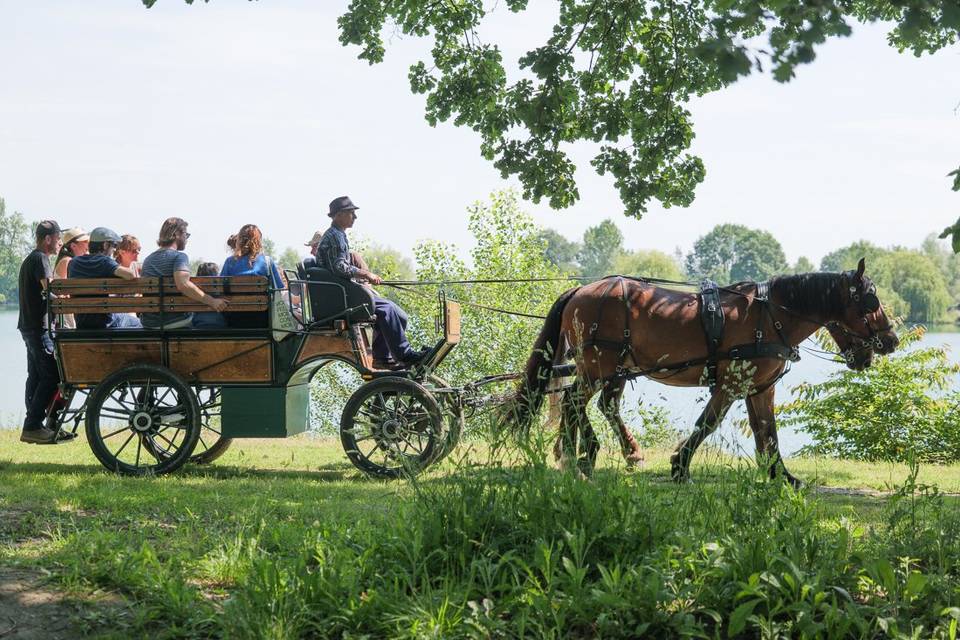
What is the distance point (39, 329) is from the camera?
29.9 feet

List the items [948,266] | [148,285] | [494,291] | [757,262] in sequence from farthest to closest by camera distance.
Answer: [757,262] → [948,266] → [494,291] → [148,285]

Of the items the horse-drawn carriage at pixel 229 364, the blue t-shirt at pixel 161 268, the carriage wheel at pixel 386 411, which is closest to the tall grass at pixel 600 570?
the carriage wheel at pixel 386 411

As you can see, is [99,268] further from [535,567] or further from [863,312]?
[863,312]

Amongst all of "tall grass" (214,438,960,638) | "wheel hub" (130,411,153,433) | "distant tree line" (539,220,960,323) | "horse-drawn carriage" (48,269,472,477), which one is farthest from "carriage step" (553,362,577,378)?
"distant tree line" (539,220,960,323)

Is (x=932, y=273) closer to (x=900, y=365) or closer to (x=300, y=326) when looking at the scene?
(x=900, y=365)

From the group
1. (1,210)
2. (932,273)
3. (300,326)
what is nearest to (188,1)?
(300,326)

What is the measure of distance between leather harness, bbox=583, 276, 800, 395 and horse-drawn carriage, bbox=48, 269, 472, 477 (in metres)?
1.40

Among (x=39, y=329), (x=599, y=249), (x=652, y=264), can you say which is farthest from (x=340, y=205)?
(x=599, y=249)

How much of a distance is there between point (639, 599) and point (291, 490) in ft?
13.9

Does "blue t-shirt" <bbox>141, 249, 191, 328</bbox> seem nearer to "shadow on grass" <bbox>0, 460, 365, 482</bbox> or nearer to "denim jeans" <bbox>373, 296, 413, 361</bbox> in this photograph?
"shadow on grass" <bbox>0, 460, 365, 482</bbox>

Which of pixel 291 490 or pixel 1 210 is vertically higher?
pixel 1 210

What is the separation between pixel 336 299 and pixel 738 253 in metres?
106

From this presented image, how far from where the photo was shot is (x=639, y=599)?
3.95 meters

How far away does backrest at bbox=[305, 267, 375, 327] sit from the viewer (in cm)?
877
